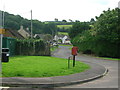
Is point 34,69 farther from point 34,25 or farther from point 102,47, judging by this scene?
Result: point 34,25

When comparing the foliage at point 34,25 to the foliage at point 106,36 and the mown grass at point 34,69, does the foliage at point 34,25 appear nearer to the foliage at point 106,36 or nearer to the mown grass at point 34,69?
the foliage at point 106,36

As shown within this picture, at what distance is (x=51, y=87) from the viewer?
8953 millimetres

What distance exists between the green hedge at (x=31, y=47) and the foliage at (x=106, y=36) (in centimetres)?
915

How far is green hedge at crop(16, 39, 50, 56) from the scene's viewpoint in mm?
26922

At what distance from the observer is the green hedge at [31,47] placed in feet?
88.3

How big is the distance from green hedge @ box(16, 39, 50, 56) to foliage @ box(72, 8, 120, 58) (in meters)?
9.15

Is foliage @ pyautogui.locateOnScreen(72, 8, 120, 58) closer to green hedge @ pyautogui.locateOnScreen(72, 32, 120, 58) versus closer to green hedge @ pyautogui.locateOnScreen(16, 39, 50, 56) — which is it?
green hedge @ pyautogui.locateOnScreen(72, 32, 120, 58)

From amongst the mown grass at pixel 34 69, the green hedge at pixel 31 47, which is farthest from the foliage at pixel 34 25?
the mown grass at pixel 34 69

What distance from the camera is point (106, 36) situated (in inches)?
1276

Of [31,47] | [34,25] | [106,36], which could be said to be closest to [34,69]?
[31,47]

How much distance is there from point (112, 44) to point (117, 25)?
9.79ft

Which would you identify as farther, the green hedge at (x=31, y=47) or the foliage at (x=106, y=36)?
the foliage at (x=106, y=36)

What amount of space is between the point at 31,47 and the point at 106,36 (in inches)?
471

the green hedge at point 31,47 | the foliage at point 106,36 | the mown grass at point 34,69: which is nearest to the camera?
the mown grass at point 34,69
